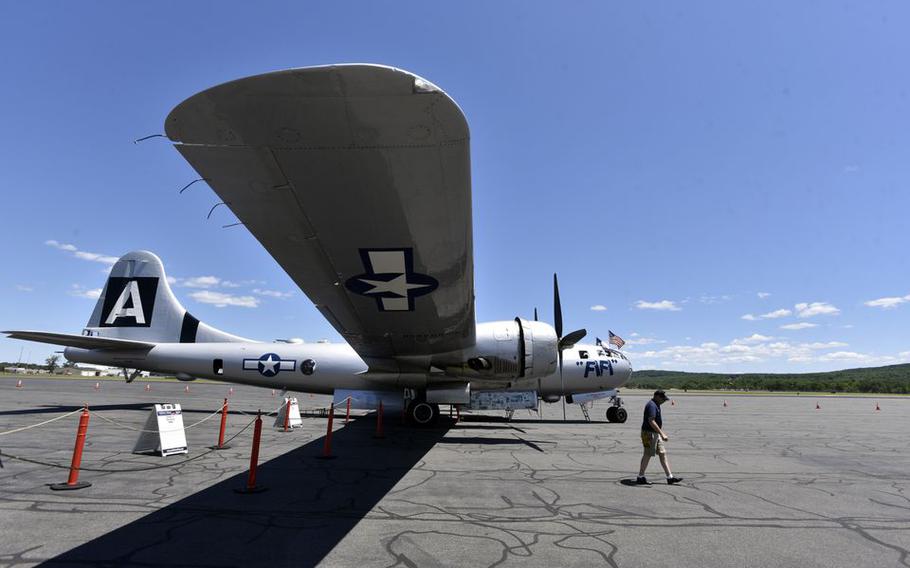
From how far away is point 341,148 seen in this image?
164 inches

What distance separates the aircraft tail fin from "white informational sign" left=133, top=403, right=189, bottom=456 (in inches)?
378

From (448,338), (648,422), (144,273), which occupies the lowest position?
(648,422)

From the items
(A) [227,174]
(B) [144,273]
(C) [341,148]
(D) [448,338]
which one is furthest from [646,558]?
(B) [144,273]

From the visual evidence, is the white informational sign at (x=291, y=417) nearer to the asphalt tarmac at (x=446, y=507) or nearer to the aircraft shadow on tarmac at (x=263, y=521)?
the asphalt tarmac at (x=446, y=507)

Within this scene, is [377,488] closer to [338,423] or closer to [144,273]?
[338,423]

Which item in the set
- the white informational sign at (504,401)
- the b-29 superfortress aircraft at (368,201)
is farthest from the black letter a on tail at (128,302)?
the white informational sign at (504,401)

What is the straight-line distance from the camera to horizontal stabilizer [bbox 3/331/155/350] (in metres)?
14.6

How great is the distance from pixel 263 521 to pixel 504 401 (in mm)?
11159

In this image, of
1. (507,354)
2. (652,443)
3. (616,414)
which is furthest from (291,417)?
(616,414)

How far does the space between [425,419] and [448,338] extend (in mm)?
5543

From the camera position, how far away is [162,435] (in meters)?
9.88

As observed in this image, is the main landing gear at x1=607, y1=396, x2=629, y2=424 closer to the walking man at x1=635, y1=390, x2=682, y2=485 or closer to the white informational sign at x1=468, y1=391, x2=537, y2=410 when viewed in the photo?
the white informational sign at x1=468, y1=391, x2=537, y2=410

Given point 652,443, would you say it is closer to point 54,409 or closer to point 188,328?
point 188,328

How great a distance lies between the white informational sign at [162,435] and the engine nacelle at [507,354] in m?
6.61
